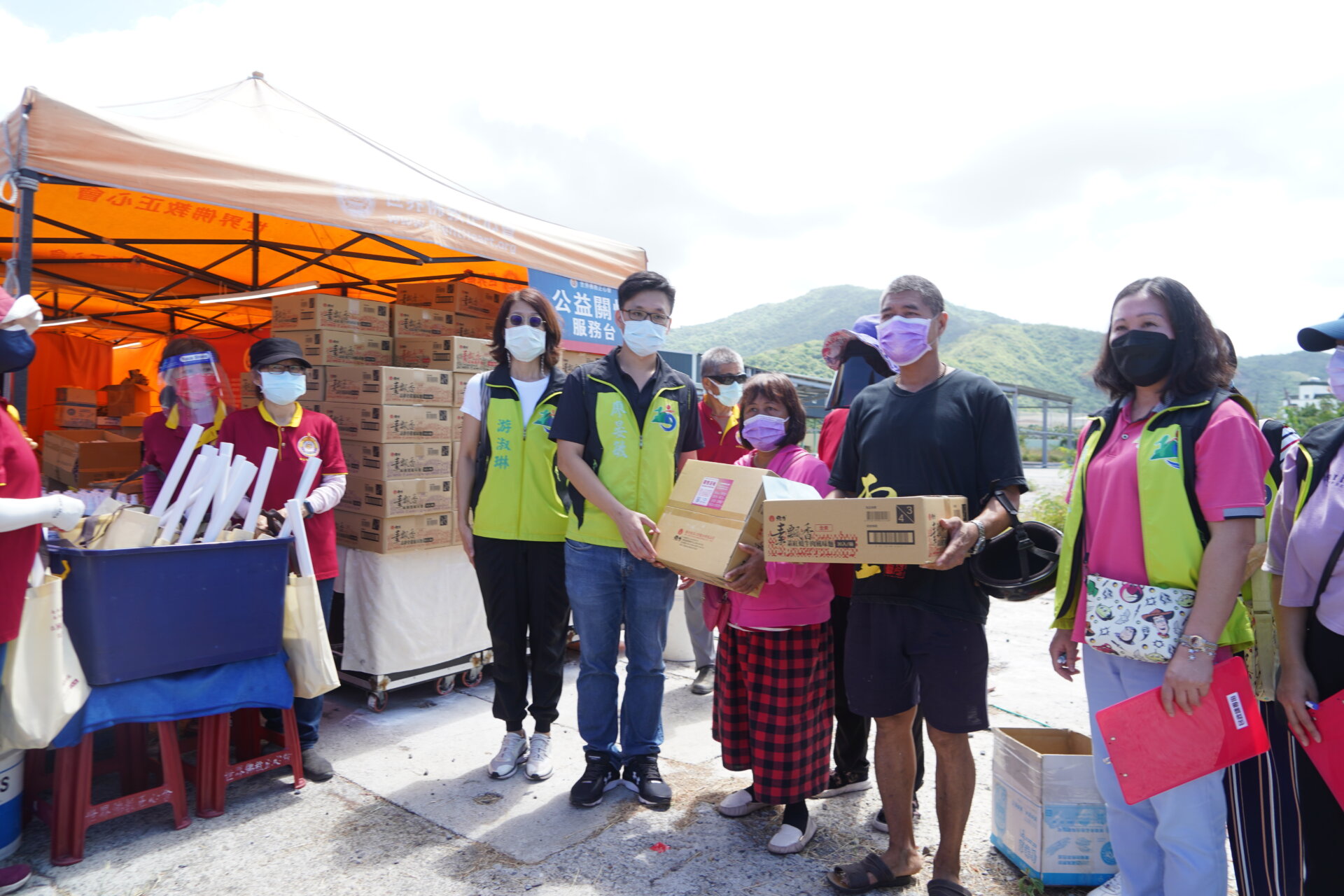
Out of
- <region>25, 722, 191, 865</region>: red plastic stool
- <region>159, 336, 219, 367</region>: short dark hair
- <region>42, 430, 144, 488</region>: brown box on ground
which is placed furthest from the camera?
<region>42, 430, 144, 488</region>: brown box on ground

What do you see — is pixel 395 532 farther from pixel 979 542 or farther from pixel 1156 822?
pixel 1156 822

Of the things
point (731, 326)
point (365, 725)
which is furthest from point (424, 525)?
point (731, 326)

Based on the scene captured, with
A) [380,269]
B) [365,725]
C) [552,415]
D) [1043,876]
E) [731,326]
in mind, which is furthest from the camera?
[731,326]

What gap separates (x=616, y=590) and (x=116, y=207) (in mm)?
4940

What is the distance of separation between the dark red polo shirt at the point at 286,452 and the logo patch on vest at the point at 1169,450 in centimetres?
329

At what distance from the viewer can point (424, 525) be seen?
14.4ft

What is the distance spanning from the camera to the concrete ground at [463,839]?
8.41 ft

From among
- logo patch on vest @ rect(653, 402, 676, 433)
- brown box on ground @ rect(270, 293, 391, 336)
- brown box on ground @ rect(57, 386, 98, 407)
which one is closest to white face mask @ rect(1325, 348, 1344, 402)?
logo patch on vest @ rect(653, 402, 676, 433)

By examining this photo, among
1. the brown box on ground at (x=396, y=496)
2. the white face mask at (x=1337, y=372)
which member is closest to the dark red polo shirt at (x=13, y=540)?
the brown box on ground at (x=396, y=496)

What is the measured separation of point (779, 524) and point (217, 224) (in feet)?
18.8

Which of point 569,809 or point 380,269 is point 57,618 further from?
point 380,269

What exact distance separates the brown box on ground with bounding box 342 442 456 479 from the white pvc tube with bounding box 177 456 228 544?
1102 millimetres

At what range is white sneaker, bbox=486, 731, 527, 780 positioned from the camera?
340 cm

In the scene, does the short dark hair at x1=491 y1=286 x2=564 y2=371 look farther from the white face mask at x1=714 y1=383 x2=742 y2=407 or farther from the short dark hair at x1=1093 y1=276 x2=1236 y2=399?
the short dark hair at x1=1093 y1=276 x2=1236 y2=399
